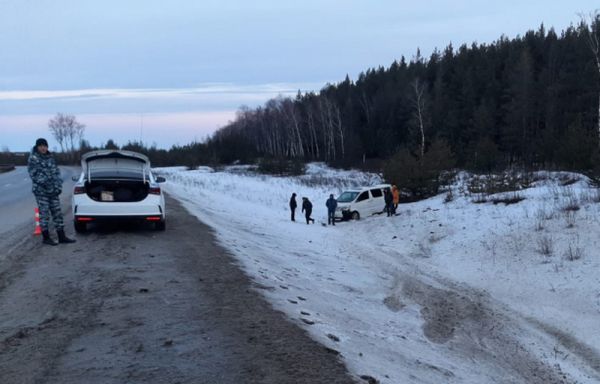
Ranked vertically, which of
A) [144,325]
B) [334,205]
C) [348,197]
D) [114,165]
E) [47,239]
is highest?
[114,165]

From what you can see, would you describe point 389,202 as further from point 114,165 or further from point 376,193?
point 114,165

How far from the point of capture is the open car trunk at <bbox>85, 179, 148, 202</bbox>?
11086 millimetres

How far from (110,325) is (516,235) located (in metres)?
11.9

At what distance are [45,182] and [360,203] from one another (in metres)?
17.1

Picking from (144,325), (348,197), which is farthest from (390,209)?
(144,325)

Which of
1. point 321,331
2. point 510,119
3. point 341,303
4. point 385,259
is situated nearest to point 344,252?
point 385,259

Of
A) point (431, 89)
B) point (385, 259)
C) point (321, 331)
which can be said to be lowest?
point (385, 259)

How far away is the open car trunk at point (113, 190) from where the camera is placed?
1109 centimetres

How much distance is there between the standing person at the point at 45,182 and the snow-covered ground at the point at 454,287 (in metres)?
3.57

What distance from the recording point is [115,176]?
11.2m

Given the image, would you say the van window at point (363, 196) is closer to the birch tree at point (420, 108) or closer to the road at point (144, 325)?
the road at point (144, 325)

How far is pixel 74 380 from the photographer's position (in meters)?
4.27

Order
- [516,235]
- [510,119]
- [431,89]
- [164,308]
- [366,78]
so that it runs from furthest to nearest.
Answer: [366,78] < [431,89] < [510,119] < [516,235] < [164,308]

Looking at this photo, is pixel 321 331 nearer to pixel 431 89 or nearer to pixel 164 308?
pixel 164 308
